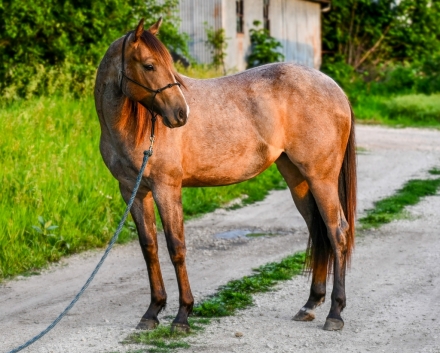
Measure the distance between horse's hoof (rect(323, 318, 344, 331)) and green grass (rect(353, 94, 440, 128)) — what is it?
16.1m

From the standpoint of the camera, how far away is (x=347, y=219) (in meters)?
6.61

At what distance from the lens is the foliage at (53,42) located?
13508 millimetres

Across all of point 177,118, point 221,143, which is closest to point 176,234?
point 221,143

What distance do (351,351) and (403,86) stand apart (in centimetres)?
2350

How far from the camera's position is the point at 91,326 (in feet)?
20.1

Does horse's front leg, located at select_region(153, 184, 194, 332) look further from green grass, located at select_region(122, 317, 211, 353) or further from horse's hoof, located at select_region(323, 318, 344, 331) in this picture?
horse's hoof, located at select_region(323, 318, 344, 331)

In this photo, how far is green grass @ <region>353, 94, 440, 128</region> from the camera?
73.2 ft

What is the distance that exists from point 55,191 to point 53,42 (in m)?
5.46

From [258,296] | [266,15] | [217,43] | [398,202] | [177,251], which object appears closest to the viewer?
[177,251]

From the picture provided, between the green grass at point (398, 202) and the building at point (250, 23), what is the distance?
9667 mm

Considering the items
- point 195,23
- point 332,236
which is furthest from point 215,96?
point 195,23

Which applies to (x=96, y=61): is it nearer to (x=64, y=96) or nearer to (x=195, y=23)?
(x=64, y=96)

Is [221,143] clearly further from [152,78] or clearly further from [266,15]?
[266,15]

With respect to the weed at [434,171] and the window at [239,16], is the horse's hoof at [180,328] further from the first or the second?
the window at [239,16]
